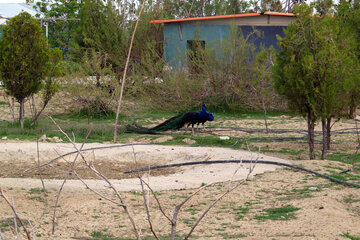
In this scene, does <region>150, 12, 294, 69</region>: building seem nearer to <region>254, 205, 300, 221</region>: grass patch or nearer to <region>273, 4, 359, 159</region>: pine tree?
<region>273, 4, 359, 159</region>: pine tree

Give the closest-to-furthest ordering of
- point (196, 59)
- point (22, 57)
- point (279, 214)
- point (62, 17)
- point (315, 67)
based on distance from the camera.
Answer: point (279, 214)
point (315, 67)
point (22, 57)
point (196, 59)
point (62, 17)

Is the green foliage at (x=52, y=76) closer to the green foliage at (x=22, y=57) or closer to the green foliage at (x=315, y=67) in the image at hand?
the green foliage at (x=22, y=57)

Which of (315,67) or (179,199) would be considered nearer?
(179,199)

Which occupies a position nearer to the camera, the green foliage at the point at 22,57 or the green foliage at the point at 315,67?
the green foliage at the point at 315,67

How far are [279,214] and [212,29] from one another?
12822 millimetres

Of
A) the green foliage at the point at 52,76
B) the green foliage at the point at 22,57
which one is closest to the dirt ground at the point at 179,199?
the green foliage at the point at 22,57

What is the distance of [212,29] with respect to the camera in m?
17.6

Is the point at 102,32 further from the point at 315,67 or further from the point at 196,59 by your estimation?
the point at 315,67

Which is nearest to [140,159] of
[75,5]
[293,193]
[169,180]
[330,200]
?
[169,180]

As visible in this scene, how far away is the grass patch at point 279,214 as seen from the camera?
532cm

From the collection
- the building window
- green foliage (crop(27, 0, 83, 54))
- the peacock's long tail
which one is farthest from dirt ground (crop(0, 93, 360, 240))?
green foliage (crop(27, 0, 83, 54))

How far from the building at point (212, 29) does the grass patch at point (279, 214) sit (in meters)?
10.9

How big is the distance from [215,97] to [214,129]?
337 centimetres

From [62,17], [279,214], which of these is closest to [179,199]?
[279,214]
